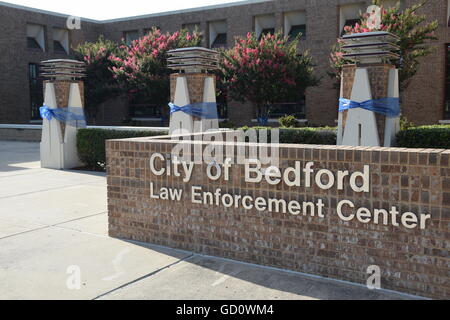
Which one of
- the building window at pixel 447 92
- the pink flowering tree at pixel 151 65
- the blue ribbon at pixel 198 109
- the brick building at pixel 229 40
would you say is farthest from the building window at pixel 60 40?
the building window at pixel 447 92

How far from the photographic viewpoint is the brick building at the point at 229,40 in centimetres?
2352

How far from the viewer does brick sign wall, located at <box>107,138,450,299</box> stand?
14.3ft

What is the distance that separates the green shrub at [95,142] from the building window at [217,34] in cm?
1701

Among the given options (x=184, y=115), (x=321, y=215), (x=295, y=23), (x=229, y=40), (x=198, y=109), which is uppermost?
(x=295, y=23)

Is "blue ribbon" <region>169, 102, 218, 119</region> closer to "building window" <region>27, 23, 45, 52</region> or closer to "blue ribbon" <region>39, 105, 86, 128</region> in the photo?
"blue ribbon" <region>39, 105, 86, 128</region>

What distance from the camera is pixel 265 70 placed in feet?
69.6

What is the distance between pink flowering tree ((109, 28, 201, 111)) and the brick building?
4074mm

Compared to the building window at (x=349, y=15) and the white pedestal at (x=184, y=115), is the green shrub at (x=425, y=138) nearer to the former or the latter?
the white pedestal at (x=184, y=115)

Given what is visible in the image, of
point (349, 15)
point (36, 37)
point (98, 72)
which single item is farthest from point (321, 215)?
point (36, 37)

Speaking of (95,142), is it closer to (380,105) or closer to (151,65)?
(380,105)

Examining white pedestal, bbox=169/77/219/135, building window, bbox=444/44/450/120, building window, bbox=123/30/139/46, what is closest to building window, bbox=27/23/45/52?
building window, bbox=123/30/139/46

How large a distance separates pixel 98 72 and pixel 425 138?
21642 millimetres

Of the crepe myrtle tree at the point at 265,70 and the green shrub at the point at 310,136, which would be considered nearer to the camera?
the green shrub at the point at 310,136
